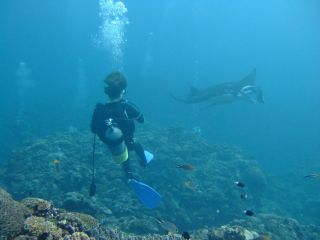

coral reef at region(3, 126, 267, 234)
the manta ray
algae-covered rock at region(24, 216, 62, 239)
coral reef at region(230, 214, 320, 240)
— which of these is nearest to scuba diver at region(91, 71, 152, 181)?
coral reef at region(3, 126, 267, 234)

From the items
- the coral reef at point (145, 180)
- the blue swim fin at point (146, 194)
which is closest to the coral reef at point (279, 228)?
the coral reef at point (145, 180)

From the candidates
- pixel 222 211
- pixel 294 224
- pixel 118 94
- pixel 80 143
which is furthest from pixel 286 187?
pixel 118 94

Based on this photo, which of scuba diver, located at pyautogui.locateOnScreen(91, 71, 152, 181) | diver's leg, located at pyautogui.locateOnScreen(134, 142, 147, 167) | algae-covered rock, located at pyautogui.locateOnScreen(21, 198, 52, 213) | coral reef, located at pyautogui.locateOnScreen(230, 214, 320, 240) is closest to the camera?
algae-covered rock, located at pyautogui.locateOnScreen(21, 198, 52, 213)

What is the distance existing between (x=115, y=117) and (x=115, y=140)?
0.59m

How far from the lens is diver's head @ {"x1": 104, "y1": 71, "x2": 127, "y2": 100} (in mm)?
8845

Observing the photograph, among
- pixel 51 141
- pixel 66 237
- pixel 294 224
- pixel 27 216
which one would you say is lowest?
pixel 66 237

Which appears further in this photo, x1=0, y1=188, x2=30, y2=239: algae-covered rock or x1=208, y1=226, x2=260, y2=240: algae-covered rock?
x1=208, y1=226, x2=260, y2=240: algae-covered rock

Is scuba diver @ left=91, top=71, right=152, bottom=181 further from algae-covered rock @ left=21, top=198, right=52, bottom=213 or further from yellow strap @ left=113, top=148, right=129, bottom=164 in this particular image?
algae-covered rock @ left=21, top=198, right=52, bottom=213

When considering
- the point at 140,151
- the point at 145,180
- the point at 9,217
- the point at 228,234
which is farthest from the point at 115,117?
the point at 145,180

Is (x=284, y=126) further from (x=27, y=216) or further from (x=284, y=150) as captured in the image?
→ (x=27, y=216)

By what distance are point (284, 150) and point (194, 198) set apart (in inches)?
781

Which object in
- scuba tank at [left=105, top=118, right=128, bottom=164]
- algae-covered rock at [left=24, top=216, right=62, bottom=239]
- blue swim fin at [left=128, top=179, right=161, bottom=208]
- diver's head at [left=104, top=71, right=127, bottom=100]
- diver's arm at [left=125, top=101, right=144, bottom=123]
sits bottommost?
algae-covered rock at [left=24, top=216, right=62, bottom=239]

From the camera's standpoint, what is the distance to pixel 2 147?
2589 centimetres

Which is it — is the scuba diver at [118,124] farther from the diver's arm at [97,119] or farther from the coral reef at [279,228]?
the coral reef at [279,228]
